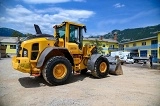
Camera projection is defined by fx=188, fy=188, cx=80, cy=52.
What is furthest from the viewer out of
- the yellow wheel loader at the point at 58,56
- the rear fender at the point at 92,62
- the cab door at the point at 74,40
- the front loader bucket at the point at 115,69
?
the front loader bucket at the point at 115,69

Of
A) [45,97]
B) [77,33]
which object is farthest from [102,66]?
[45,97]

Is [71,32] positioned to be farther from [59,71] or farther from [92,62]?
[59,71]

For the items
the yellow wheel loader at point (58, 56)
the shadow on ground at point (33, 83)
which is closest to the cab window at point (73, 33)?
the yellow wheel loader at point (58, 56)

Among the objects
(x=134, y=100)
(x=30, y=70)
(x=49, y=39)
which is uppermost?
(x=49, y=39)

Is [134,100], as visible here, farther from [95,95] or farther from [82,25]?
[82,25]

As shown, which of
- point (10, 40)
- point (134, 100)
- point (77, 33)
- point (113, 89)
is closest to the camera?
point (134, 100)

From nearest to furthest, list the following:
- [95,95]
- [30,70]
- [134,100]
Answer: [134,100], [95,95], [30,70]

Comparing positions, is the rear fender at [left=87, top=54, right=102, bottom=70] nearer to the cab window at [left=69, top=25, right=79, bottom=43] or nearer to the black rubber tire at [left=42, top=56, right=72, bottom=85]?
the cab window at [left=69, top=25, right=79, bottom=43]

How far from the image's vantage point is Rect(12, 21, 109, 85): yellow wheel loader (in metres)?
7.77

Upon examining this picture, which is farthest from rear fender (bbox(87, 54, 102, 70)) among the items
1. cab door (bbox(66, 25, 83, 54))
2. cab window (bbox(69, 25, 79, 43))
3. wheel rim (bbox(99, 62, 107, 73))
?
cab window (bbox(69, 25, 79, 43))

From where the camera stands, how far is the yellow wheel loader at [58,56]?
7.77 metres

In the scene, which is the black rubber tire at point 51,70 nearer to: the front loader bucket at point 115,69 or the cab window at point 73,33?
the cab window at point 73,33

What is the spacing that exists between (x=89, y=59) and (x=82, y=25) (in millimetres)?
1874

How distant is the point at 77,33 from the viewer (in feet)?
32.6
